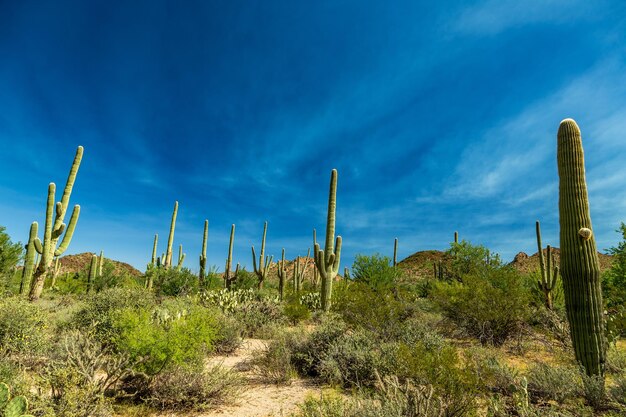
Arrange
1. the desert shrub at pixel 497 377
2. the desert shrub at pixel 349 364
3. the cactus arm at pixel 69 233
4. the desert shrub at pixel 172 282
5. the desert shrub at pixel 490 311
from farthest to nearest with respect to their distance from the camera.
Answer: the desert shrub at pixel 172 282
the cactus arm at pixel 69 233
the desert shrub at pixel 490 311
the desert shrub at pixel 349 364
the desert shrub at pixel 497 377

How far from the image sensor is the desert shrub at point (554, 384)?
5.59 meters

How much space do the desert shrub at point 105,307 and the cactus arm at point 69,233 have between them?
245 inches

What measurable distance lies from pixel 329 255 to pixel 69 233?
10340mm

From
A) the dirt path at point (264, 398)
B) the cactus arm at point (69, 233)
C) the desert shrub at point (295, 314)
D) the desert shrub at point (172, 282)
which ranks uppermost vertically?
the cactus arm at point (69, 233)

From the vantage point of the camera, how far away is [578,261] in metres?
6.98

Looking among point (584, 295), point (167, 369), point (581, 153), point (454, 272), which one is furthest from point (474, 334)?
point (454, 272)

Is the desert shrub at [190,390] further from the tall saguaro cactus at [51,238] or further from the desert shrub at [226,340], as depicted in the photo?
the tall saguaro cactus at [51,238]

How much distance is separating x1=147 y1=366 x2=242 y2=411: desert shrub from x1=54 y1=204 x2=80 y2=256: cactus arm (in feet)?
36.5

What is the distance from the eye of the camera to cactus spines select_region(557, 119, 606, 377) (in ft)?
21.7

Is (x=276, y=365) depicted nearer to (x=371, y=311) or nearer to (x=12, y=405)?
(x=371, y=311)

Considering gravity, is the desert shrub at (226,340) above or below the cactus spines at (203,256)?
below

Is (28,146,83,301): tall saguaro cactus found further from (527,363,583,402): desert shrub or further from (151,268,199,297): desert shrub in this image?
(527,363,583,402): desert shrub

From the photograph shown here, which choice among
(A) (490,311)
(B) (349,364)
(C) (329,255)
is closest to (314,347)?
(B) (349,364)

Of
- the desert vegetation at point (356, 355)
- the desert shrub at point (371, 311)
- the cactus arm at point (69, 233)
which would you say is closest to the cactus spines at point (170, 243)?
the cactus arm at point (69, 233)
